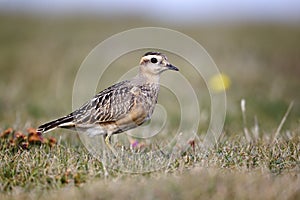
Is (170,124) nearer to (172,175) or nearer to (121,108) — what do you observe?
(121,108)

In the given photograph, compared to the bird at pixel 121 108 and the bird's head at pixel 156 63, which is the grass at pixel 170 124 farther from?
the bird's head at pixel 156 63

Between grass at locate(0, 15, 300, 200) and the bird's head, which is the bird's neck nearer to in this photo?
the bird's head

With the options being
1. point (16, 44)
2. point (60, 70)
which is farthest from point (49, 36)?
point (60, 70)

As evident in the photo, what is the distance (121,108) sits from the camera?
20.7 feet

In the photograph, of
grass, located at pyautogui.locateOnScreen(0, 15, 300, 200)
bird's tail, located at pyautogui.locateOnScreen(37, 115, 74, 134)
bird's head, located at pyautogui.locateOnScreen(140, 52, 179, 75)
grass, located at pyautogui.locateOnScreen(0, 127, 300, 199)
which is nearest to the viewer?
grass, located at pyautogui.locateOnScreen(0, 127, 300, 199)

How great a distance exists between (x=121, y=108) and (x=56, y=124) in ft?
2.95

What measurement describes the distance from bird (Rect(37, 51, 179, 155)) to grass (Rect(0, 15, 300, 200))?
32 cm

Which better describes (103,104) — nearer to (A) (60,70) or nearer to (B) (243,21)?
(A) (60,70)

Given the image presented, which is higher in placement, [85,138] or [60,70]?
[60,70]

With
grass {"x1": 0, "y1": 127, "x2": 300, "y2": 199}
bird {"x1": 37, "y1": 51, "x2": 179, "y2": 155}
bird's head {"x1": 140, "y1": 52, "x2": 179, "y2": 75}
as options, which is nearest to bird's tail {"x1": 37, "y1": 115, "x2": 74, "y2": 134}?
bird {"x1": 37, "y1": 51, "x2": 179, "y2": 155}

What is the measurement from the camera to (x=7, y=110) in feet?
32.9

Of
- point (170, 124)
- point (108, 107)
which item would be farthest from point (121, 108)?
point (170, 124)

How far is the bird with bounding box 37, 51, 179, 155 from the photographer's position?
249 inches

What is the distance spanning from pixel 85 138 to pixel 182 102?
3.92 metres
